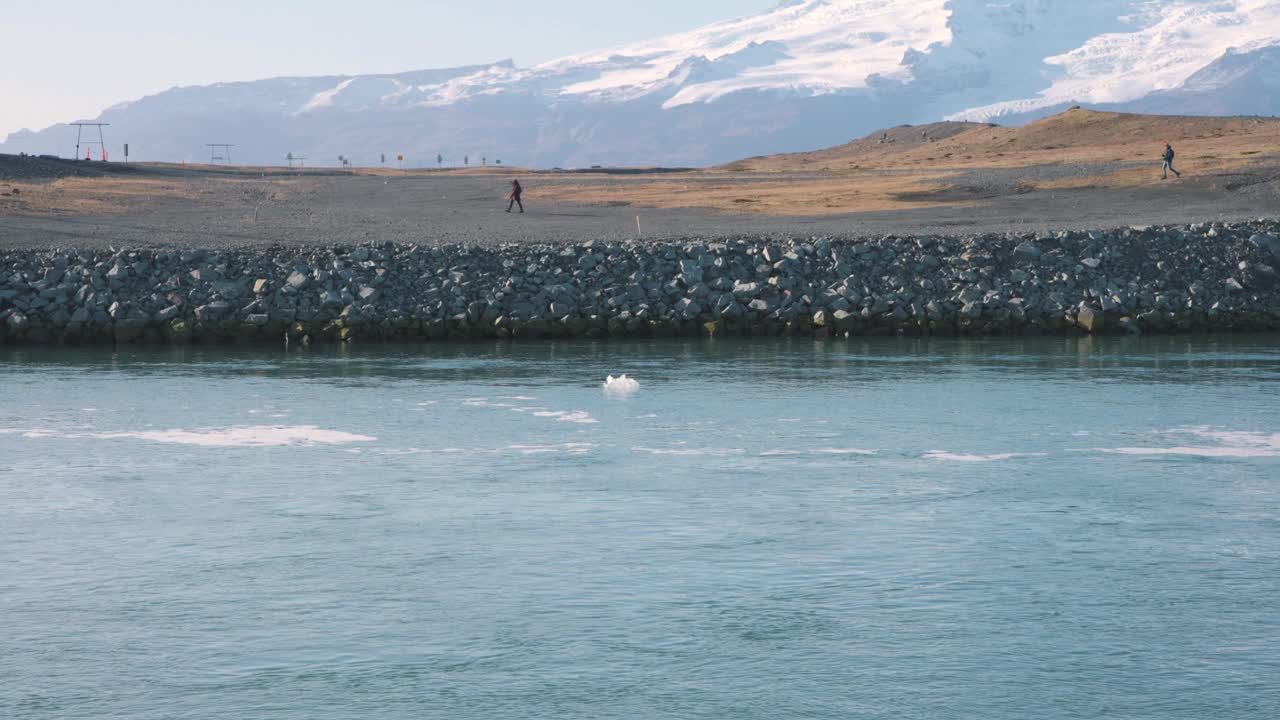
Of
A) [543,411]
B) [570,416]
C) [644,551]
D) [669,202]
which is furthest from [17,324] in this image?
[669,202]

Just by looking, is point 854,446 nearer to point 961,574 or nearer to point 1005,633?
point 961,574

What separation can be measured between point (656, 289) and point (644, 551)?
92.3 feet

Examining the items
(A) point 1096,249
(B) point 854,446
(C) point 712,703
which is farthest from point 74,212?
(C) point 712,703

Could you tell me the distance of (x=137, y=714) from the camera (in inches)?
516

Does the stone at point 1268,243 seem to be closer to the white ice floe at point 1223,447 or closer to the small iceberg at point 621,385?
the small iceberg at point 621,385

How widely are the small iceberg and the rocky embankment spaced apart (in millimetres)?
11151

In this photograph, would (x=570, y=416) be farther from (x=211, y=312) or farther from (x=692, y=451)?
(x=211, y=312)

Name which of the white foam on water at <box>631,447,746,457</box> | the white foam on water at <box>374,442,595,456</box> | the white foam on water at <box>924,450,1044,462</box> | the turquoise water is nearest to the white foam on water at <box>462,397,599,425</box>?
the turquoise water

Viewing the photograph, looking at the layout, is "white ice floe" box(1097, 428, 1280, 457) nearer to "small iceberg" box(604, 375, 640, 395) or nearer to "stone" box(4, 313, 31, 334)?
"small iceberg" box(604, 375, 640, 395)

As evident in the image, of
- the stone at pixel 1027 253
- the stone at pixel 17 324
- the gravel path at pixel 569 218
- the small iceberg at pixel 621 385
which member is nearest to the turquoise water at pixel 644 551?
the small iceberg at pixel 621 385

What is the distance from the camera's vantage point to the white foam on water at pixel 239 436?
2686 centimetres

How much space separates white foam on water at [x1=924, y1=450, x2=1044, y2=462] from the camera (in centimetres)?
2480

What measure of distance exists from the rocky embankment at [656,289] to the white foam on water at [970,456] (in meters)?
19.4

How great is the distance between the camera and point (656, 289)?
46.3 meters
